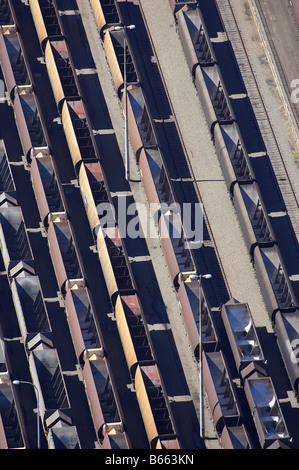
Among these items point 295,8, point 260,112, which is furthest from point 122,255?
point 295,8

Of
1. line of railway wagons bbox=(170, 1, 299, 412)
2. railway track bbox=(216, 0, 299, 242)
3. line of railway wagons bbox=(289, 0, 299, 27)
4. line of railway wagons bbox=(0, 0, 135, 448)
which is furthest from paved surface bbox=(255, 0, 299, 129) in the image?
line of railway wagons bbox=(0, 0, 135, 448)

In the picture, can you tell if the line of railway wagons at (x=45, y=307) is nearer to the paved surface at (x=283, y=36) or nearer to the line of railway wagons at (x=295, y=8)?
the paved surface at (x=283, y=36)

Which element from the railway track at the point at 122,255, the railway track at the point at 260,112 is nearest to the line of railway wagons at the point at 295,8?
the railway track at the point at 260,112

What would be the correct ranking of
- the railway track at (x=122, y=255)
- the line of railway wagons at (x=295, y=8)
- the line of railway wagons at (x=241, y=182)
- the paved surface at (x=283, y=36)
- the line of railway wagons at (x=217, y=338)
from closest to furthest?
the line of railway wagons at (x=217, y=338)
the railway track at (x=122, y=255)
the line of railway wagons at (x=241, y=182)
the paved surface at (x=283, y=36)
the line of railway wagons at (x=295, y=8)

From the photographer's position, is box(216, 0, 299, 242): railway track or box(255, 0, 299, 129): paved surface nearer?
box(216, 0, 299, 242): railway track

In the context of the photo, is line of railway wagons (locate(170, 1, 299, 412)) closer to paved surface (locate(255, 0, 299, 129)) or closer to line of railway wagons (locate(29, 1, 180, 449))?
paved surface (locate(255, 0, 299, 129))

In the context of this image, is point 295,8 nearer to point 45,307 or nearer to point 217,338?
point 217,338

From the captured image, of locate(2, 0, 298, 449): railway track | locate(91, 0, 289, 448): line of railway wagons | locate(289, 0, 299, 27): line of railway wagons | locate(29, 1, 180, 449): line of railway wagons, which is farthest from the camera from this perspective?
locate(289, 0, 299, 27): line of railway wagons
